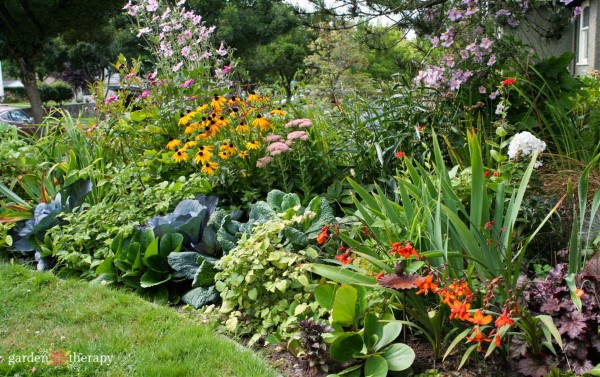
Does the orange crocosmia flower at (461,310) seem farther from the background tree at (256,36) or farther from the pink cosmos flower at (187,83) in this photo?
the background tree at (256,36)

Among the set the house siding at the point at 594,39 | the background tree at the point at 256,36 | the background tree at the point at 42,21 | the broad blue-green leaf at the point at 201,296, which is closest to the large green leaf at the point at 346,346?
the broad blue-green leaf at the point at 201,296

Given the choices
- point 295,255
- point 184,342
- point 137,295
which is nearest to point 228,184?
point 137,295

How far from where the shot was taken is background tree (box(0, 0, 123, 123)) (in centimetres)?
1797

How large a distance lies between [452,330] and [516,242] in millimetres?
744

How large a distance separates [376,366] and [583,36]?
710 inches

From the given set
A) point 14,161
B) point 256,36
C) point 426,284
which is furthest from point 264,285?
point 256,36

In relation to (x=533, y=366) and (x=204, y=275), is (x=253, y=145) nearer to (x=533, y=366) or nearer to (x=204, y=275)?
(x=204, y=275)

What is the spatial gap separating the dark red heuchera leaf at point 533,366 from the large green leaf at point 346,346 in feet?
2.13

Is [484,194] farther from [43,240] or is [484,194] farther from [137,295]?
[43,240]

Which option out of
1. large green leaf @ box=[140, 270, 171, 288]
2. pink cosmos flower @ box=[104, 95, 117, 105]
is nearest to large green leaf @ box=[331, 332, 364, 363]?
large green leaf @ box=[140, 270, 171, 288]

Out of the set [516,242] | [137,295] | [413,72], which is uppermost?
[413,72]

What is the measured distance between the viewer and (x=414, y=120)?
4.73 metres

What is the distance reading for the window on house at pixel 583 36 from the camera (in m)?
17.4

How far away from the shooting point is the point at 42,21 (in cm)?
1833
